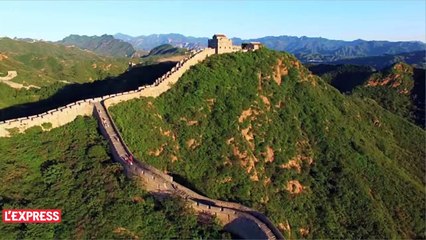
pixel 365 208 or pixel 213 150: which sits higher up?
pixel 213 150

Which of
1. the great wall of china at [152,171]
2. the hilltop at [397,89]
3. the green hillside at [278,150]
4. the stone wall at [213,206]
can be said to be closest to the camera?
the stone wall at [213,206]

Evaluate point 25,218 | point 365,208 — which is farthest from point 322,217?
point 25,218

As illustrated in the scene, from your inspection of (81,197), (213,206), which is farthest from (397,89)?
(81,197)

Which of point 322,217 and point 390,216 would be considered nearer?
point 322,217

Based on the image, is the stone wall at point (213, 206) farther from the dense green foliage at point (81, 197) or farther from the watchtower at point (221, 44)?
the watchtower at point (221, 44)

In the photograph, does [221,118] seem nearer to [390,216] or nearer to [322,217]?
[322,217]

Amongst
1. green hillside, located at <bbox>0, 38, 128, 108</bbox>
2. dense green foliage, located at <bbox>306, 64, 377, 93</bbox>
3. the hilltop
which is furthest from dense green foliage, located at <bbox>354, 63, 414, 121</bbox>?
green hillside, located at <bbox>0, 38, 128, 108</bbox>

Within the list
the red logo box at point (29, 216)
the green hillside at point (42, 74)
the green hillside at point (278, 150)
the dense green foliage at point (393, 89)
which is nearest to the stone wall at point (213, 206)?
the red logo box at point (29, 216)
